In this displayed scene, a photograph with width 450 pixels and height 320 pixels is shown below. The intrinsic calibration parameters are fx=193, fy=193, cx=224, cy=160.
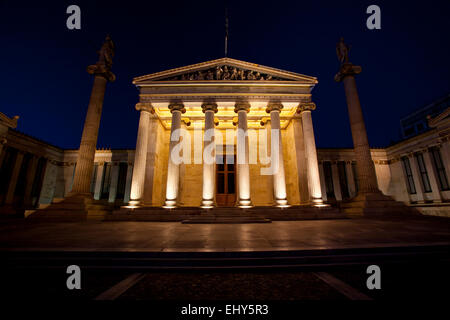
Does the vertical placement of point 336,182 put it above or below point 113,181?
below

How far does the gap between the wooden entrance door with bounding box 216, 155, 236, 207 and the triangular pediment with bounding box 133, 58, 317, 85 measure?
750cm

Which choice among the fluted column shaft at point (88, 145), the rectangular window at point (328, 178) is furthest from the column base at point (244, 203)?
the rectangular window at point (328, 178)

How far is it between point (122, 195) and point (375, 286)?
2641 centimetres

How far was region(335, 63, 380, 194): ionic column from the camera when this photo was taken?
45.6ft

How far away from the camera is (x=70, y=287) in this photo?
2.83 m

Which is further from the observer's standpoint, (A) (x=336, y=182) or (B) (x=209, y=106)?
(A) (x=336, y=182)

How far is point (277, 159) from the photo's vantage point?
14773mm

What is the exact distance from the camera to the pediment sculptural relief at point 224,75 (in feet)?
53.7

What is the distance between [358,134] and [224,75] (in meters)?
11.7

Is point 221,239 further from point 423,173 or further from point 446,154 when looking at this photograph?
point 423,173

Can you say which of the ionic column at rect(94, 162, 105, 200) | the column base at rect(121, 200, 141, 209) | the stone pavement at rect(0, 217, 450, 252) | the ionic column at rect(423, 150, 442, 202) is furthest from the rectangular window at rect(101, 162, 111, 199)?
the ionic column at rect(423, 150, 442, 202)

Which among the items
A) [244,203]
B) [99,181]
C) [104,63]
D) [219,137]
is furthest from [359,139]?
[99,181]

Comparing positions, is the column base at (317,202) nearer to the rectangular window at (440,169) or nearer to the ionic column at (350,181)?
the ionic column at (350,181)
